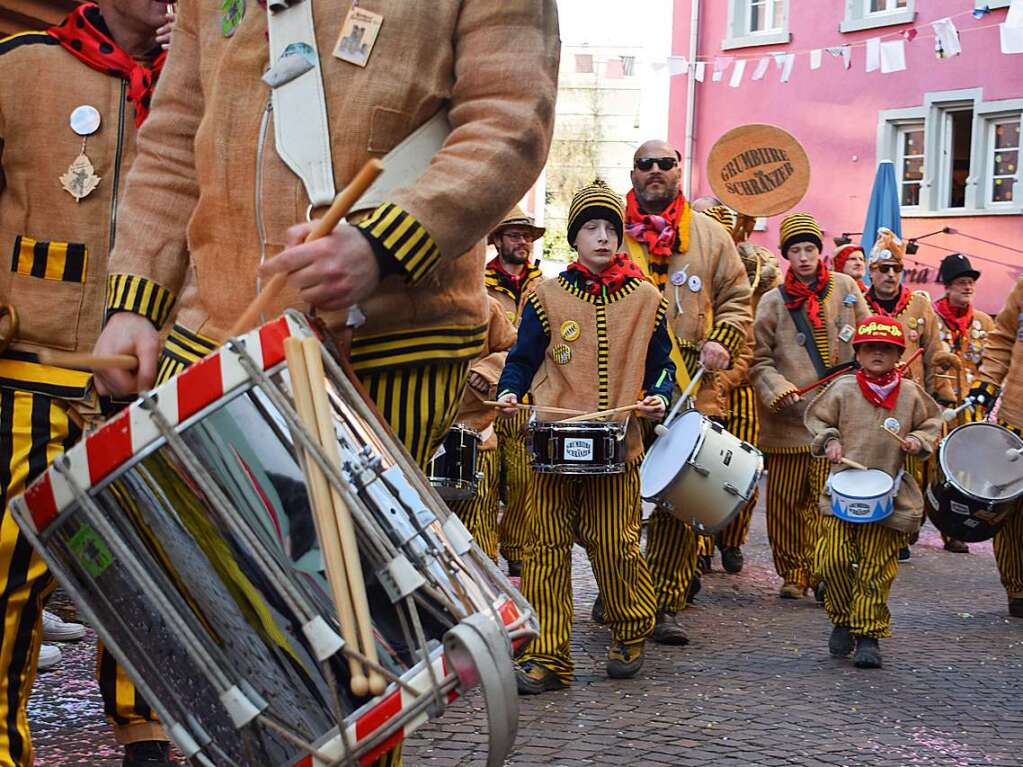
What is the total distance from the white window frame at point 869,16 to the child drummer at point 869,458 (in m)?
18.6

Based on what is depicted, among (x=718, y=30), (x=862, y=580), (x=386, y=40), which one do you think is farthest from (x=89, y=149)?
(x=718, y=30)

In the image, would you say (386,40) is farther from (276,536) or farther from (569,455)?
(569,455)

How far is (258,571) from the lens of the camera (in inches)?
93.2

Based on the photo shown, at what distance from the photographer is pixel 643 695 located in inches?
262

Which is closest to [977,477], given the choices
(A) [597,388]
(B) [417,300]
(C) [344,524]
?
(A) [597,388]

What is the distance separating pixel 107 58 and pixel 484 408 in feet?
13.9

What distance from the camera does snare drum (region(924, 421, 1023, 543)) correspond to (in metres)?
8.80

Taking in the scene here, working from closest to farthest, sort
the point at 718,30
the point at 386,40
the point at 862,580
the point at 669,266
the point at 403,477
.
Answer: the point at 403,477
the point at 386,40
the point at 862,580
the point at 669,266
the point at 718,30

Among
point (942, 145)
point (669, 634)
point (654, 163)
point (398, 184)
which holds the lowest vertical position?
point (669, 634)

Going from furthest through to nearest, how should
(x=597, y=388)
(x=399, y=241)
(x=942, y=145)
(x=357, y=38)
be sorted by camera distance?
(x=942, y=145)
(x=597, y=388)
(x=357, y=38)
(x=399, y=241)

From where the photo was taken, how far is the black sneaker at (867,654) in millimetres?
7418

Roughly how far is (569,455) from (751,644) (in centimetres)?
183

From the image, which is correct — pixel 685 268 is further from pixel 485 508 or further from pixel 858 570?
pixel 858 570

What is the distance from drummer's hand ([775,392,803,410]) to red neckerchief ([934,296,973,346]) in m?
4.22
